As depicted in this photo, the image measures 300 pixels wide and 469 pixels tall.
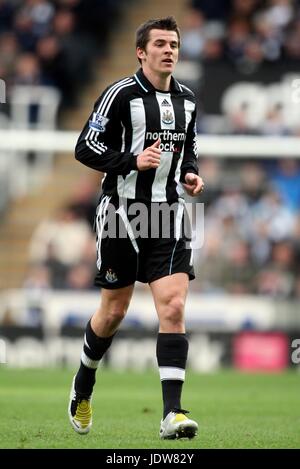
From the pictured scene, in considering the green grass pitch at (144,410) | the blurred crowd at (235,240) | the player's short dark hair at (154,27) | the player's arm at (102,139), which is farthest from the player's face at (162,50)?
the blurred crowd at (235,240)

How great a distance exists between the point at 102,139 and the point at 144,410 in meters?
2.73

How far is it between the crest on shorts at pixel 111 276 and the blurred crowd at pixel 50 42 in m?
10.6

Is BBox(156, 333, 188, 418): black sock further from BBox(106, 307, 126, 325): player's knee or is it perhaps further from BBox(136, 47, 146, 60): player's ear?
BBox(136, 47, 146, 60): player's ear

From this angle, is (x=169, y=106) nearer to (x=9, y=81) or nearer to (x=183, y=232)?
(x=183, y=232)

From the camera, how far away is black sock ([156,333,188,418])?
640 cm

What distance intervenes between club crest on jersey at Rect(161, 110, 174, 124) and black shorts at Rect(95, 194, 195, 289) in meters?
0.48

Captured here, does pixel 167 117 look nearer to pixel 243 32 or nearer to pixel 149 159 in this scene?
pixel 149 159

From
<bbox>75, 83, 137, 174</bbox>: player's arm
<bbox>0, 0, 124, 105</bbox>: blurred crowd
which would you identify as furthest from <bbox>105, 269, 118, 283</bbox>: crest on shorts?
<bbox>0, 0, 124, 105</bbox>: blurred crowd

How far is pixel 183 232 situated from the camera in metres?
6.77

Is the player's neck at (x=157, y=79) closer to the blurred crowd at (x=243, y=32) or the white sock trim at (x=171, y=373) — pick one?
the white sock trim at (x=171, y=373)

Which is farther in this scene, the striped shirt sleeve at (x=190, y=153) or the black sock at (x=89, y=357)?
the striped shirt sleeve at (x=190, y=153)

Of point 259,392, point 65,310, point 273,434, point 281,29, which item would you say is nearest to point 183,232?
point 273,434

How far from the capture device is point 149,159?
21.3ft

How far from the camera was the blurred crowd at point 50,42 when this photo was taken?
17.4 m
